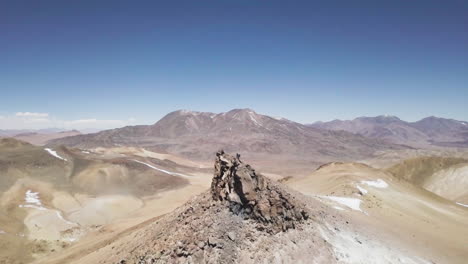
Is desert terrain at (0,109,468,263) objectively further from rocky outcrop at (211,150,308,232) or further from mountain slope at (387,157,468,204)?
mountain slope at (387,157,468,204)

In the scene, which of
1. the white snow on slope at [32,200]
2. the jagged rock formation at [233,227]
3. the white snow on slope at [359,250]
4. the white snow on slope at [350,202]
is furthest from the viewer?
the white snow on slope at [32,200]

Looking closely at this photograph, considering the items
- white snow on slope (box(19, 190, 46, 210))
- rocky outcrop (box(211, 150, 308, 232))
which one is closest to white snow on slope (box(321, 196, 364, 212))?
rocky outcrop (box(211, 150, 308, 232))

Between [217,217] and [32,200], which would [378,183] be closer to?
[217,217]

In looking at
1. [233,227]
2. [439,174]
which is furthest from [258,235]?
[439,174]

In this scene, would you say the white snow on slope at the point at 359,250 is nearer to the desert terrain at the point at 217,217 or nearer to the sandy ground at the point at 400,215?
the desert terrain at the point at 217,217

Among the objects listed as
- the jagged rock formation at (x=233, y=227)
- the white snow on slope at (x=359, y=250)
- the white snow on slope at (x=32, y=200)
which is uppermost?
the jagged rock formation at (x=233, y=227)

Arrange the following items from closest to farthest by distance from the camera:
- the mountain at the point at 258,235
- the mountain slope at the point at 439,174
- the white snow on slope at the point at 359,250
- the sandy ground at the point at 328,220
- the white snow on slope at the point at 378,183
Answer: the mountain at the point at 258,235, the white snow on slope at the point at 359,250, the sandy ground at the point at 328,220, the white snow on slope at the point at 378,183, the mountain slope at the point at 439,174

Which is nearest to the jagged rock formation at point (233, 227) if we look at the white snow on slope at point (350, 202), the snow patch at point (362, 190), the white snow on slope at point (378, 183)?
the white snow on slope at point (350, 202)
